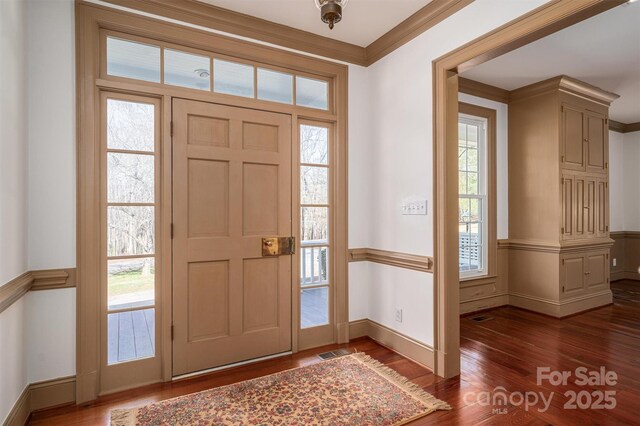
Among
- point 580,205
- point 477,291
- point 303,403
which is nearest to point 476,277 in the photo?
point 477,291

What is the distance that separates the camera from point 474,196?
4.39 meters

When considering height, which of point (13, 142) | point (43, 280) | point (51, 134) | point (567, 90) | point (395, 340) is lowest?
point (395, 340)

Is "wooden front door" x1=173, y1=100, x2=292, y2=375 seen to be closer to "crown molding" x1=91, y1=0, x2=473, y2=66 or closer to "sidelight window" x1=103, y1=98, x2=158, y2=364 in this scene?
"sidelight window" x1=103, y1=98, x2=158, y2=364

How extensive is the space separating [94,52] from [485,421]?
3.52m

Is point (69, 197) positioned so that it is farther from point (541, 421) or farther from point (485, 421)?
point (541, 421)

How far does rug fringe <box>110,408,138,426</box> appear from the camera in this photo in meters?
2.04

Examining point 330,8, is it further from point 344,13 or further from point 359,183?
point 359,183

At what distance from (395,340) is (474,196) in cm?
231

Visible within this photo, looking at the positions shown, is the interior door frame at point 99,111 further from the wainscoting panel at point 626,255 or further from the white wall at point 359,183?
the wainscoting panel at point 626,255

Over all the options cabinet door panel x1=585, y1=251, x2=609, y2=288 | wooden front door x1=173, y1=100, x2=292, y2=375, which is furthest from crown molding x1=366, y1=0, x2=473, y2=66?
cabinet door panel x1=585, y1=251, x2=609, y2=288

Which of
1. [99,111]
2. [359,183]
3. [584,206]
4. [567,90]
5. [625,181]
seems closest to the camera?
[99,111]

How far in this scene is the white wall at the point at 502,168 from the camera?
15.0 feet

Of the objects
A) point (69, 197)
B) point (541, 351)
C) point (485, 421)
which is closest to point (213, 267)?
point (69, 197)

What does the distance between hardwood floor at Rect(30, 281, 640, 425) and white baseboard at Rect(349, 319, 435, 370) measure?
7 centimetres
